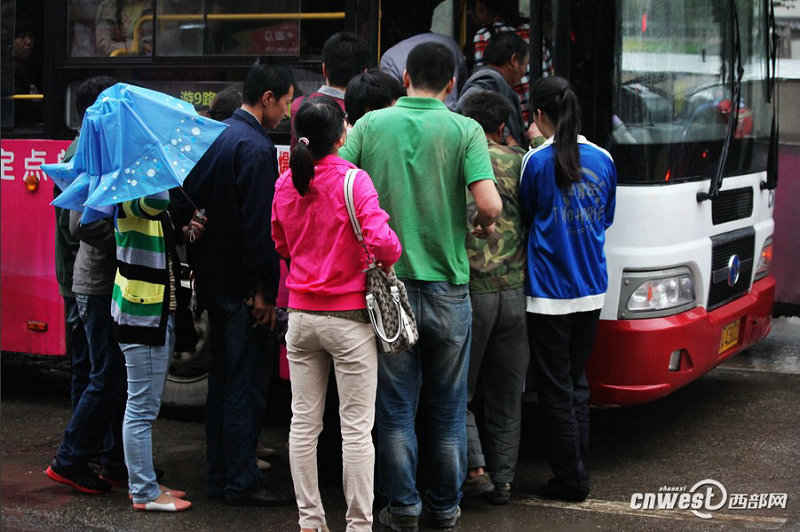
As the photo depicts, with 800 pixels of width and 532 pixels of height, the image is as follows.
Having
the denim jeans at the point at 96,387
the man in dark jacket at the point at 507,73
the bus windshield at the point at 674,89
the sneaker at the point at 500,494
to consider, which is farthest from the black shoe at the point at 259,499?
the bus windshield at the point at 674,89

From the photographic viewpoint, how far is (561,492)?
5270 millimetres

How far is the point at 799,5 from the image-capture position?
13.1 m

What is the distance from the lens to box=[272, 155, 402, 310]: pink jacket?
4.25 metres

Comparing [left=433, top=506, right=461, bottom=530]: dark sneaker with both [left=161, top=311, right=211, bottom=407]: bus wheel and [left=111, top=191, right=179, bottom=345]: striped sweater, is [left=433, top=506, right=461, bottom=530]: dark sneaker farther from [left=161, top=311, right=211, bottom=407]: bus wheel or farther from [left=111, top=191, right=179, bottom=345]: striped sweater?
[left=161, top=311, right=211, bottom=407]: bus wheel

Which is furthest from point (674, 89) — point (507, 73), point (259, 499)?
point (259, 499)

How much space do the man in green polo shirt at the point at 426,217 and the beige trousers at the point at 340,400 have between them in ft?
0.86

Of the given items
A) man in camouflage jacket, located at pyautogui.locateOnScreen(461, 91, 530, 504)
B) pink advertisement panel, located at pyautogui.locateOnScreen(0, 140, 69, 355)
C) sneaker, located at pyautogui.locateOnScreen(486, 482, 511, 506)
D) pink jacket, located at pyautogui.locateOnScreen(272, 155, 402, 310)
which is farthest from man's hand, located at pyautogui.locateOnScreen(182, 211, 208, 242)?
pink advertisement panel, located at pyautogui.locateOnScreen(0, 140, 69, 355)

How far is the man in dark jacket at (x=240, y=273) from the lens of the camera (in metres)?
4.94

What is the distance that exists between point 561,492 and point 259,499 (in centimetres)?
141

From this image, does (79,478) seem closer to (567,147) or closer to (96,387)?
(96,387)

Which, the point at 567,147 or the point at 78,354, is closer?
the point at 567,147

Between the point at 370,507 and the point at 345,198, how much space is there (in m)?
1.25

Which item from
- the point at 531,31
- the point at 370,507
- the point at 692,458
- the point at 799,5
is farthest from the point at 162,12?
the point at 799,5

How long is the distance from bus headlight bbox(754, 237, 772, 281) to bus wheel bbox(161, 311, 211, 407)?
3240mm
